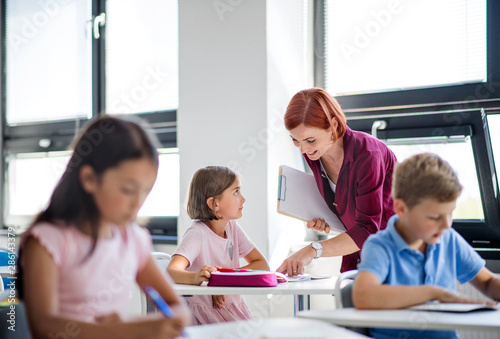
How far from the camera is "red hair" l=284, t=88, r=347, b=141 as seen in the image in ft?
7.31

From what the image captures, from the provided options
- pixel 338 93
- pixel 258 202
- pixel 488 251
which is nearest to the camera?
pixel 488 251

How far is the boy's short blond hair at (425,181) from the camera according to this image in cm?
148

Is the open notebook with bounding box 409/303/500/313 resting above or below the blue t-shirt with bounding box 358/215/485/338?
below

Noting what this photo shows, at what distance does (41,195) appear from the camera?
4.73 meters

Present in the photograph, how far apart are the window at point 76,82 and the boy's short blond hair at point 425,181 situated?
2.61 meters

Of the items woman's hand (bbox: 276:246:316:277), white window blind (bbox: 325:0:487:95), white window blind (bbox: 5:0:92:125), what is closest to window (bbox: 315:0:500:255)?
white window blind (bbox: 325:0:487:95)

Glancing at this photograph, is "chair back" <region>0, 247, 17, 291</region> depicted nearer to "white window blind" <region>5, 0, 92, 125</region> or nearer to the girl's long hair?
"white window blind" <region>5, 0, 92, 125</region>

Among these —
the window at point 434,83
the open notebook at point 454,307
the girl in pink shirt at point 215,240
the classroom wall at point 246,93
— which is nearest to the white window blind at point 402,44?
the window at point 434,83

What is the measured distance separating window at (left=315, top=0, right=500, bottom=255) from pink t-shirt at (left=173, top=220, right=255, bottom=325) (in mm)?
1195

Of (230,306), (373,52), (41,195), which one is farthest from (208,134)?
(41,195)

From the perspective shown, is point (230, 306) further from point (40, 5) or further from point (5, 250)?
point (40, 5)

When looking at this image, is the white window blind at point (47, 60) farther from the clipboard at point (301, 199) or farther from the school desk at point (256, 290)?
the school desk at point (256, 290)

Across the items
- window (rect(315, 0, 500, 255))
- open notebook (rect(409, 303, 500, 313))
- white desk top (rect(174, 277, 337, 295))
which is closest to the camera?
open notebook (rect(409, 303, 500, 313))

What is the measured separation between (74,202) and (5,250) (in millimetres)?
2595
